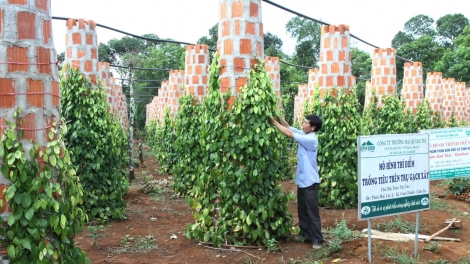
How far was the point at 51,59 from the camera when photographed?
12.4 ft

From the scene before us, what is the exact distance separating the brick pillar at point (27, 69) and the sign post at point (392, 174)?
3.31m

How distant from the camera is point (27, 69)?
358 cm

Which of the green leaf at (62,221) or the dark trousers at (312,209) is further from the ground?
the green leaf at (62,221)

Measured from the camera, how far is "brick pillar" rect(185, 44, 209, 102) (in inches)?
449

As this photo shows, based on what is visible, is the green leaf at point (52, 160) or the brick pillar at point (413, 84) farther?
the brick pillar at point (413, 84)

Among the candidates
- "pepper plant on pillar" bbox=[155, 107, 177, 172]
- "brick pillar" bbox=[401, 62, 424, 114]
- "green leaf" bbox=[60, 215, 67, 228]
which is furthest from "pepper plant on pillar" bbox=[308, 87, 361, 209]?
"brick pillar" bbox=[401, 62, 424, 114]

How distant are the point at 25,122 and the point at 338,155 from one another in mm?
A: 6595

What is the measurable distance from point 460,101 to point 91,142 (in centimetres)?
2212

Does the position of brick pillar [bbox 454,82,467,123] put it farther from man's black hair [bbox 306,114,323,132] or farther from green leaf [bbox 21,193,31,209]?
green leaf [bbox 21,193,31,209]

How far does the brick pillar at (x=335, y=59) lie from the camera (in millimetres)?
9438

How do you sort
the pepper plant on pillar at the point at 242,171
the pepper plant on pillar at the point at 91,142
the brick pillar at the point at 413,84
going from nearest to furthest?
the pepper plant on pillar at the point at 242,171 < the pepper plant on pillar at the point at 91,142 < the brick pillar at the point at 413,84

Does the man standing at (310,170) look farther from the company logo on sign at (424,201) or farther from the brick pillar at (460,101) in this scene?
the brick pillar at (460,101)

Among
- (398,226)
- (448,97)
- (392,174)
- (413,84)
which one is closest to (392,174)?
(392,174)

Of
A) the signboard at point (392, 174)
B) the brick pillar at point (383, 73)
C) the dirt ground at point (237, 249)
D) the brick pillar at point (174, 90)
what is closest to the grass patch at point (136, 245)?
the dirt ground at point (237, 249)
